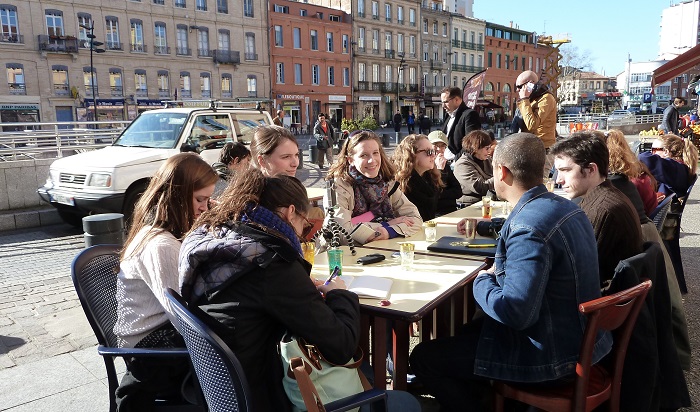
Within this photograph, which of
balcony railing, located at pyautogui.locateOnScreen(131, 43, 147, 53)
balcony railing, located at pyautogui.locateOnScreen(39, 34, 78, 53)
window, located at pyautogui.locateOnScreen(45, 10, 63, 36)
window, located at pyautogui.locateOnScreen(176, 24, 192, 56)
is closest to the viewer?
balcony railing, located at pyautogui.locateOnScreen(39, 34, 78, 53)

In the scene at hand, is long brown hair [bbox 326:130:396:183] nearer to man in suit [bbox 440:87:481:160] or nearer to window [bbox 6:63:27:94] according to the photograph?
man in suit [bbox 440:87:481:160]

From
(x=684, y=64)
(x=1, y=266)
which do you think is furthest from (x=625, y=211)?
(x=684, y=64)

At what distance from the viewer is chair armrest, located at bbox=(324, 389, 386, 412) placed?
1.64 meters

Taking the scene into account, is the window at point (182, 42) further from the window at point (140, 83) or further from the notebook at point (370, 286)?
the notebook at point (370, 286)

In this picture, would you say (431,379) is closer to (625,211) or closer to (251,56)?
(625,211)

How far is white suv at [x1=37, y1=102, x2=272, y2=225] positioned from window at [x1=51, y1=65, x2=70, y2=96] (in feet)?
91.6

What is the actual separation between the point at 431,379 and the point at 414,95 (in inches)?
2089

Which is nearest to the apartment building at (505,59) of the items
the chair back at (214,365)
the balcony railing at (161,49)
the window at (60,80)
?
the balcony railing at (161,49)

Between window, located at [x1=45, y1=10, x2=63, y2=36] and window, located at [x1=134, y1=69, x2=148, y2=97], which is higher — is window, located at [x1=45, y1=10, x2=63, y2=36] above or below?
above

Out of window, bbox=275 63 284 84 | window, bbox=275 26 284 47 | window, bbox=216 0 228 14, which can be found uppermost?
window, bbox=216 0 228 14

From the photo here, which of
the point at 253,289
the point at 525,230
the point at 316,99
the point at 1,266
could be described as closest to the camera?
the point at 253,289

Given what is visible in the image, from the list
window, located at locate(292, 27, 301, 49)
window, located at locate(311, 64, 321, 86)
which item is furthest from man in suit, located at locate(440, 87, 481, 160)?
window, located at locate(311, 64, 321, 86)

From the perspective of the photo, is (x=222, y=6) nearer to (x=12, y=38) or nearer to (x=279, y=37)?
(x=279, y=37)

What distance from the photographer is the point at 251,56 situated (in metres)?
39.7
